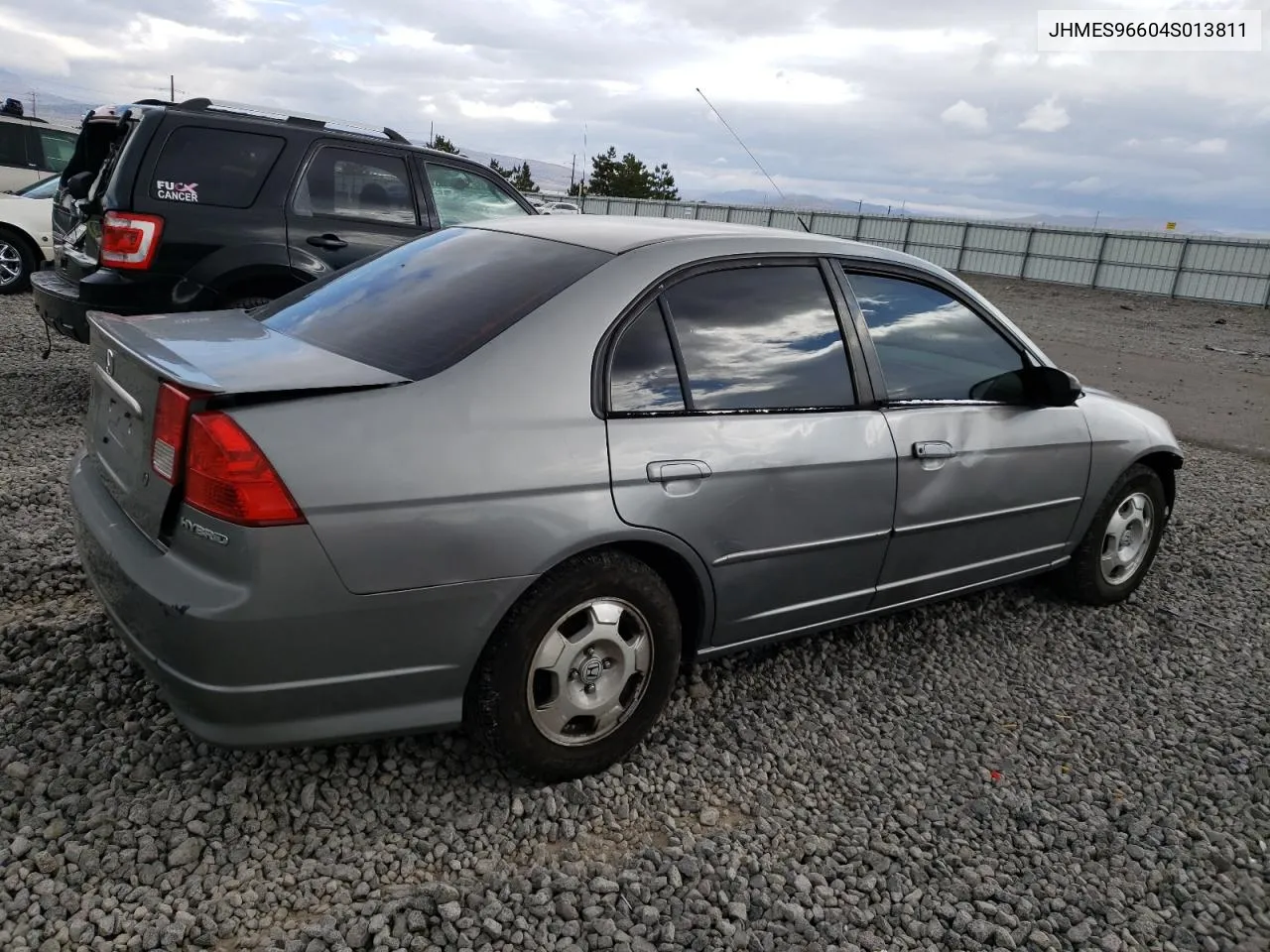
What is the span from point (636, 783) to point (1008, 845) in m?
1.08

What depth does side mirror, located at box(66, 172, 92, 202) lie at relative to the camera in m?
6.74

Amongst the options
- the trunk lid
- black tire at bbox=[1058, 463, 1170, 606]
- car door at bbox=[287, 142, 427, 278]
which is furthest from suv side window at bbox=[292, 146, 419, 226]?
black tire at bbox=[1058, 463, 1170, 606]

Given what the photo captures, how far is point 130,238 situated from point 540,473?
4.20 metres

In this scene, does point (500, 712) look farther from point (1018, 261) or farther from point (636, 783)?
point (1018, 261)

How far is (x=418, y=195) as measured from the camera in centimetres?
652

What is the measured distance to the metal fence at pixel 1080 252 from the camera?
24.8 metres

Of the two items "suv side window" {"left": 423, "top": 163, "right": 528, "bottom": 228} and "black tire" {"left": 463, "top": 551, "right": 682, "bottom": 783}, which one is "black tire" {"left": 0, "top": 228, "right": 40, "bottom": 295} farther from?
"black tire" {"left": 463, "top": 551, "right": 682, "bottom": 783}

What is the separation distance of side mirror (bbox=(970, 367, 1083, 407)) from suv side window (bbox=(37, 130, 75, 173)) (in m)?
14.1

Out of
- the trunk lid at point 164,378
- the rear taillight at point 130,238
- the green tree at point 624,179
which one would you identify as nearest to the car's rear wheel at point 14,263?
the rear taillight at point 130,238

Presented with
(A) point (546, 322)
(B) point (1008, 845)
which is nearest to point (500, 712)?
(A) point (546, 322)

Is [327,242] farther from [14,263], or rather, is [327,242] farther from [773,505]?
[14,263]

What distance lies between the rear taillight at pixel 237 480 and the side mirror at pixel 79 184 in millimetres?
5581

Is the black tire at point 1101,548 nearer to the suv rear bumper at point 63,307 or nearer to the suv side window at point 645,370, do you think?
the suv side window at point 645,370

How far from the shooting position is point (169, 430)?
7.55ft
